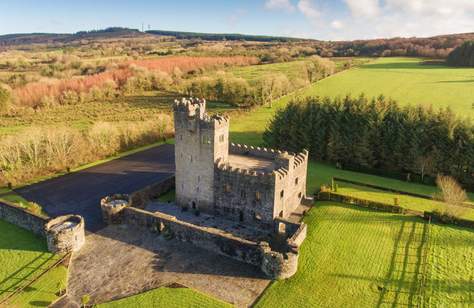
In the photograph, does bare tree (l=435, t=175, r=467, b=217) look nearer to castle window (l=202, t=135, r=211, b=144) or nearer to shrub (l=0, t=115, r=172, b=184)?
castle window (l=202, t=135, r=211, b=144)

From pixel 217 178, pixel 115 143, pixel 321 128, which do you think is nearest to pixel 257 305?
pixel 217 178

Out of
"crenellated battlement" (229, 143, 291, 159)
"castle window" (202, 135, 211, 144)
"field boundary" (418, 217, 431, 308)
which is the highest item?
"castle window" (202, 135, 211, 144)

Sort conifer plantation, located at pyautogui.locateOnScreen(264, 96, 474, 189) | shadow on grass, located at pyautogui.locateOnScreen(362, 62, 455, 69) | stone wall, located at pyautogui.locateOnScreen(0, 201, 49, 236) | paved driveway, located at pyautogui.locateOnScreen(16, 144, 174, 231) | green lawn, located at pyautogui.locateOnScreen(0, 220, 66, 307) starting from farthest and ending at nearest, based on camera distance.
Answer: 1. shadow on grass, located at pyautogui.locateOnScreen(362, 62, 455, 69)
2. conifer plantation, located at pyautogui.locateOnScreen(264, 96, 474, 189)
3. paved driveway, located at pyautogui.locateOnScreen(16, 144, 174, 231)
4. stone wall, located at pyautogui.locateOnScreen(0, 201, 49, 236)
5. green lawn, located at pyautogui.locateOnScreen(0, 220, 66, 307)

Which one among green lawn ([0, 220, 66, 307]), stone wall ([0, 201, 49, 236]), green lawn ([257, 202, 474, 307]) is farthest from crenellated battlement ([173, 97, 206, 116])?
green lawn ([0, 220, 66, 307])

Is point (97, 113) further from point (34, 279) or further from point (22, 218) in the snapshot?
point (34, 279)

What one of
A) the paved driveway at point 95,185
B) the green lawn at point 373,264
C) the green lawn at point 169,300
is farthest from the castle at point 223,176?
the green lawn at point 169,300

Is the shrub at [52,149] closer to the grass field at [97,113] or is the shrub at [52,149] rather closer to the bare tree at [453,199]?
the grass field at [97,113]
